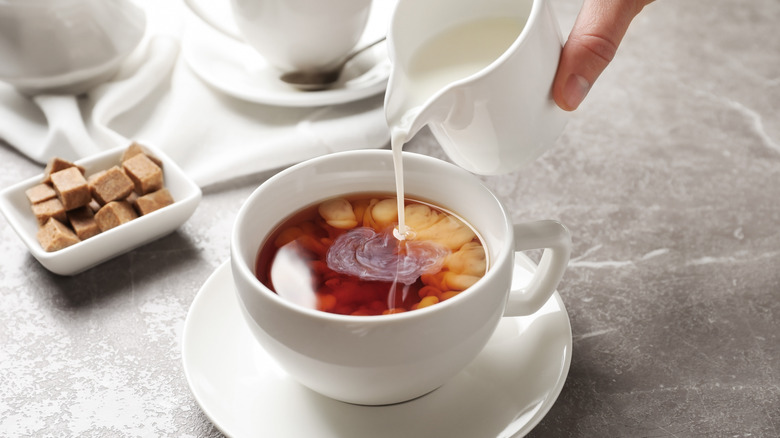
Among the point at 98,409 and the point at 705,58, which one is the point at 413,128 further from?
the point at 705,58

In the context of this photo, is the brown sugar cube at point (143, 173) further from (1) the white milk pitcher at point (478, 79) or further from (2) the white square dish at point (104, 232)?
(1) the white milk pitcher at point (478, 79)

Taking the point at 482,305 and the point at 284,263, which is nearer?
the point at 482,305

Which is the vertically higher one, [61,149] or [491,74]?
[491,74]

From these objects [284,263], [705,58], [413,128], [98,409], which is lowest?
[705,58]

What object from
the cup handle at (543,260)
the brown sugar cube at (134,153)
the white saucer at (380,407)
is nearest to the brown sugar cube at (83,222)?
the brown sugar cube at (134,153)

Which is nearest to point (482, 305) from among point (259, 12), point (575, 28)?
point (575, 28)

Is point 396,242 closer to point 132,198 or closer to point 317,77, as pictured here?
point 132,198
